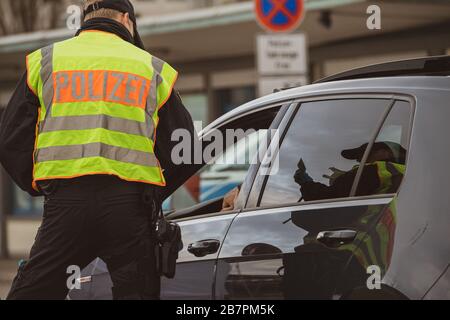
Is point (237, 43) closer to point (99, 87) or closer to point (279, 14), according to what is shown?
point (279, 14)

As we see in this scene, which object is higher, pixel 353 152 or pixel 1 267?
pixel 353 152

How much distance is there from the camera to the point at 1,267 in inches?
619

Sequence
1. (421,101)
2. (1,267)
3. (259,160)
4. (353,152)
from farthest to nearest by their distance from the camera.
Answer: (1,267) → (259,160) → (353,152) → (421,101)

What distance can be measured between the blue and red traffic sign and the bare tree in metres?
16.3

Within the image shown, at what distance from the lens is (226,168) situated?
397 inches

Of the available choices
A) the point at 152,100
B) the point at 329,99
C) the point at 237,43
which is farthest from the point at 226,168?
the point at 152,100

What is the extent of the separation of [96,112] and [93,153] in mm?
154

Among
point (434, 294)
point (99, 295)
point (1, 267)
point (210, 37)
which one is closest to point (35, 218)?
point (1, 267)

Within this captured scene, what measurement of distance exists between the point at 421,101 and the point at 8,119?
158 centimetres

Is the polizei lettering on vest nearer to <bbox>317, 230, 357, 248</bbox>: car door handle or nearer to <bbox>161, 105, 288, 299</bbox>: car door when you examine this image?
<bbox>161, 105, 288, 299</bbox>: car door

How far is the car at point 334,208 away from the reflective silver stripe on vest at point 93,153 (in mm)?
574

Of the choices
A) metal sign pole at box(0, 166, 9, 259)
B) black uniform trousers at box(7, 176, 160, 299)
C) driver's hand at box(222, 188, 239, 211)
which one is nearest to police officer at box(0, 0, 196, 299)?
black uniform trousers at box(7, 176, 160, 299)

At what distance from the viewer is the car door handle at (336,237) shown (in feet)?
12.5
